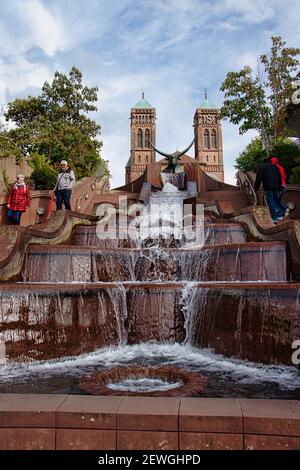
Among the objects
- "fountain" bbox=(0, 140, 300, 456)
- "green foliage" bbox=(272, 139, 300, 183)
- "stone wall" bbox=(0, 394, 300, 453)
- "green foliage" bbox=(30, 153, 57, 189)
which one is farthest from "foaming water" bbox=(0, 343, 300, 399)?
"green foliage" bbox=(30, 153, 57, 189)

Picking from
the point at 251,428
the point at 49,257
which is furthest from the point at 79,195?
the point at 251,428

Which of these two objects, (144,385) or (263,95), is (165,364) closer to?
(144,385)

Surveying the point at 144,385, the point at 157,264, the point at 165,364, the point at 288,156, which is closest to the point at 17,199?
the point at 157,264

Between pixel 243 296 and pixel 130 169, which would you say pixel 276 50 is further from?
pixel 130 169


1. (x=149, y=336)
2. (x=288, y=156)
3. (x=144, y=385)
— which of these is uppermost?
(x=288, y=156)

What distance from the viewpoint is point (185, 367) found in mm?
5574

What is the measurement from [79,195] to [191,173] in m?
6.86

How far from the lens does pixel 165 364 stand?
5.71 metres

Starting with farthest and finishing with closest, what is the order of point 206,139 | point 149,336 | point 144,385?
point 206,139 < point 149,336 < point 144,385

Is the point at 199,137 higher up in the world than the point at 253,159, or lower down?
higher up

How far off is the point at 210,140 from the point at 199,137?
2.94m

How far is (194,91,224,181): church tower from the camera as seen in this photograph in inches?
4122

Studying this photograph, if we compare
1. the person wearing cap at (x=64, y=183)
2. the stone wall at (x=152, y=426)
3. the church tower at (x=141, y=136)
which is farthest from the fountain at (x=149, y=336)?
the church tower at (x=141, y=136)

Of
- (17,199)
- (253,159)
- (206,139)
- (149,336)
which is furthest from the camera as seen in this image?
(206,139)
